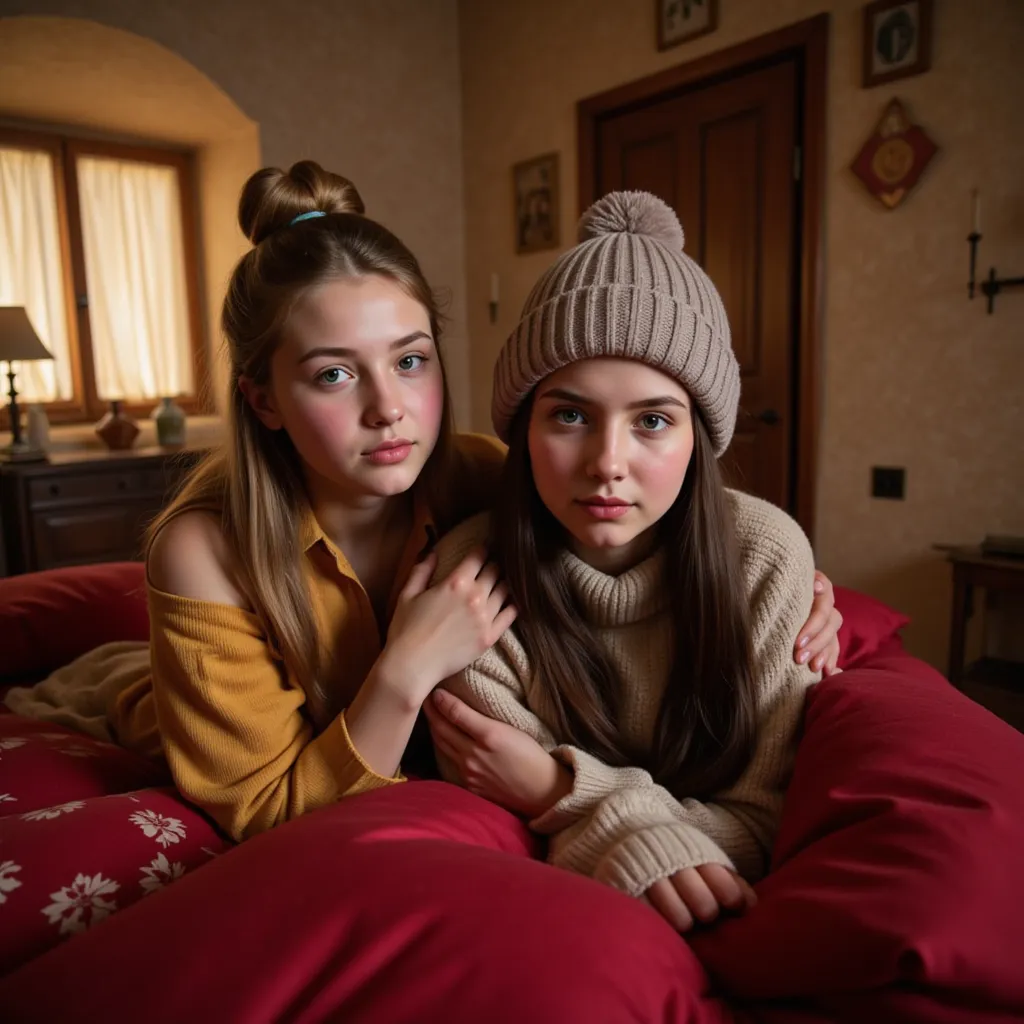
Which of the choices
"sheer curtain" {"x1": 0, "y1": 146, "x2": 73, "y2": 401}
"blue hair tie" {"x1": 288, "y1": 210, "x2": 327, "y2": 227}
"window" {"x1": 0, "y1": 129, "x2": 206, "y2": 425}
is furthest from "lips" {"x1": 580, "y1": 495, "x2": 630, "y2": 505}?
"sheer curtain" {"x1": 0, "y1": 146, "x2": 73, "y2": 401}

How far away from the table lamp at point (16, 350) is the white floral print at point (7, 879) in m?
2.92

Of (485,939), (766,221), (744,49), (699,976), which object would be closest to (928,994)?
(699,976)

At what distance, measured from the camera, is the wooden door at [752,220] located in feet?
10.2

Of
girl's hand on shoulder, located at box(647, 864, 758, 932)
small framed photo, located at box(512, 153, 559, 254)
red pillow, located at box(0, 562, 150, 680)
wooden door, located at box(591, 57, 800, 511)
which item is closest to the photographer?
girl's hand on shoulder, located at box(647, 864, 758, 932)

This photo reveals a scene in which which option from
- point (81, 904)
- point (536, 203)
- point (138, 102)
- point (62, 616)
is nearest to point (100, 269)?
point (138, 102)

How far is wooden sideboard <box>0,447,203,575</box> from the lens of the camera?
128 inches

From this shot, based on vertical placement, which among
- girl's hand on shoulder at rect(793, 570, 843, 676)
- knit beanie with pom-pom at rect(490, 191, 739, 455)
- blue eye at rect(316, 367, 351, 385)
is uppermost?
knit beanie with pom-pom at rect(490, 191, 739, 455)

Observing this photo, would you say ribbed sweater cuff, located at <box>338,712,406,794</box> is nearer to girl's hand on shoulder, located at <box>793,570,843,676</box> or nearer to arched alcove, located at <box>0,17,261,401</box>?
girl's hand on shoulder, located at <box>793,570,843,676</box>

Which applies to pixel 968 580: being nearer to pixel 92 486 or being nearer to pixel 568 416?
pixel 568 416

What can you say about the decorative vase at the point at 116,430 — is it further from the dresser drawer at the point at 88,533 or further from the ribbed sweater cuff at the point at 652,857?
the ribbed sweater cuff at the point at 652,857

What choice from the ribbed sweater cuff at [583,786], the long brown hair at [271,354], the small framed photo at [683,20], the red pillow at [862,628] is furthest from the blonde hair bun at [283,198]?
the small framed photo at [683,20]

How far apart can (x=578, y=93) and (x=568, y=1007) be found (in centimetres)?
403

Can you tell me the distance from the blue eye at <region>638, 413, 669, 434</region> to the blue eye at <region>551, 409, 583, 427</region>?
0.08 m

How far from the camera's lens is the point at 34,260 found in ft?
12.8
